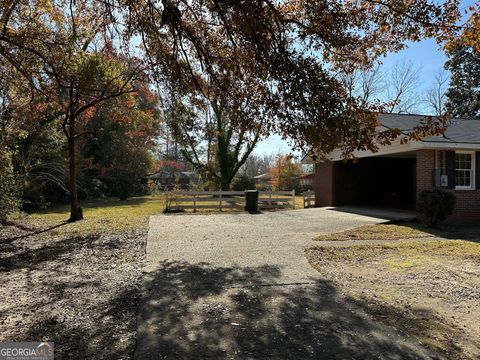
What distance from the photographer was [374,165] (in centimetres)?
2072

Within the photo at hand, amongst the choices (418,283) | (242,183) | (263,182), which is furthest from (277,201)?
(263,182)

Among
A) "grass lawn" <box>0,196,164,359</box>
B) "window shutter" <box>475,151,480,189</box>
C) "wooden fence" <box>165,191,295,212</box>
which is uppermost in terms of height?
"window shutter" <box>475,151,480,189</box>

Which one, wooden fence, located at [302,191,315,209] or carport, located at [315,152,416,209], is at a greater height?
carport, located at [315,152,416,209]

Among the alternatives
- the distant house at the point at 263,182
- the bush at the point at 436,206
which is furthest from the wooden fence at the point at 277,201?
the distant house at the point at 263,182

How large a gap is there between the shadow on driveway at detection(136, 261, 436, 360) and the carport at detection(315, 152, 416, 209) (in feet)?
49.1

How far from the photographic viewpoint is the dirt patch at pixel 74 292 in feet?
12.8

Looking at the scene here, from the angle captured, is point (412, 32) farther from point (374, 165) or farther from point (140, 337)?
point (374, 165)

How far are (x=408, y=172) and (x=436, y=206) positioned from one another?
8.76 metres

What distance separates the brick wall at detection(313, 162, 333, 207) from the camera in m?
20.5

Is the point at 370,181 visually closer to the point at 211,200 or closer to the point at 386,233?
the point at 211,200

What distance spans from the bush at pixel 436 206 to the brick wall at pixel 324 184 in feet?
24.2

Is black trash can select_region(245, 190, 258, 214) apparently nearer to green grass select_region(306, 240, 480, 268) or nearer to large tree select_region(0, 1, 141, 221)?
large tree select_region(0, 1, 141, 221)

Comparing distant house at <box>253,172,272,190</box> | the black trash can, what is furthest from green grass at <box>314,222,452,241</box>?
distant house at <box>253,172,272,190</box>

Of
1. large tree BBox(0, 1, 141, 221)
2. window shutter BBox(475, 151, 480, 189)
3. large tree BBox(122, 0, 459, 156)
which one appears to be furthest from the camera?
window shutter BBox(475, 151, 480, 189)
